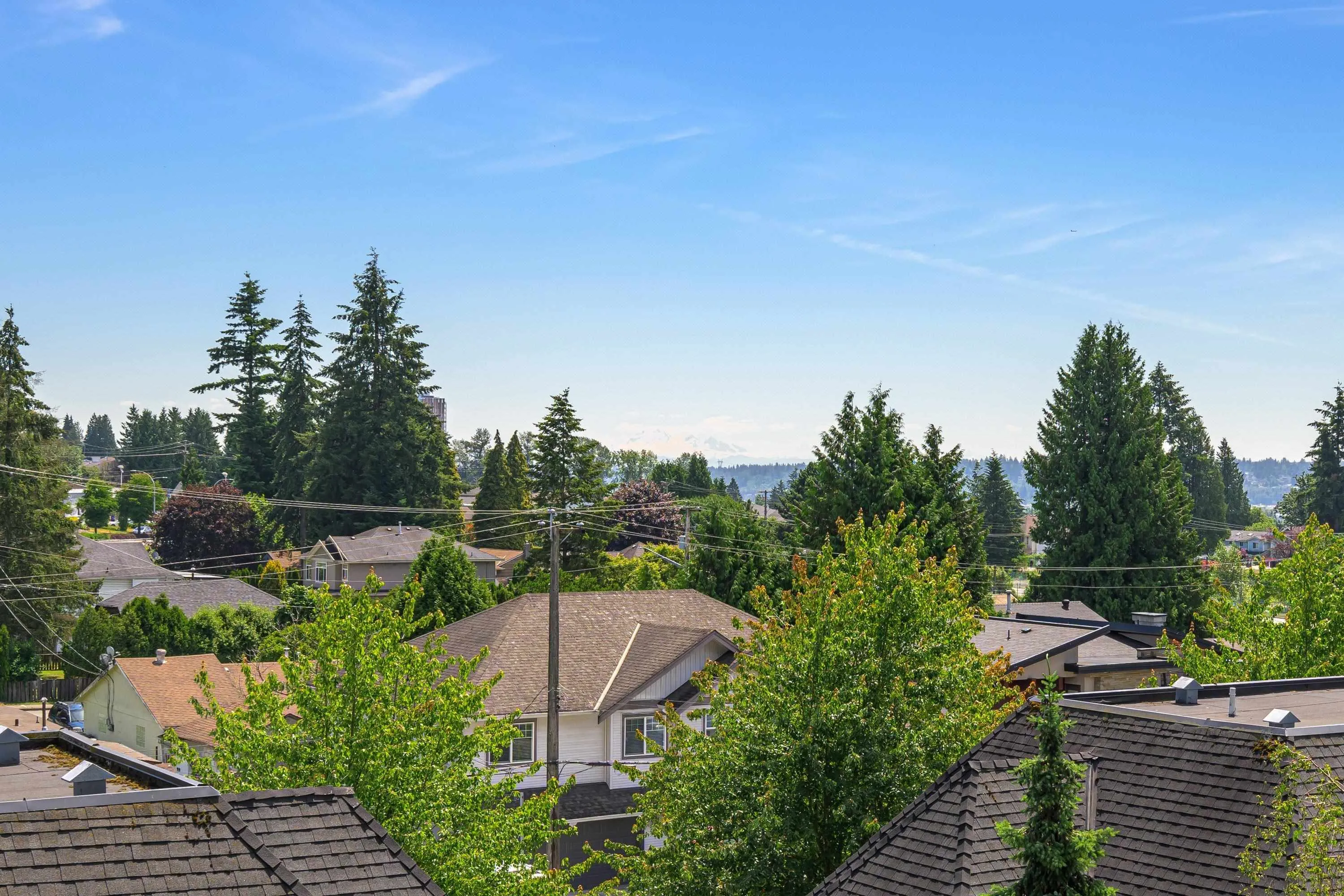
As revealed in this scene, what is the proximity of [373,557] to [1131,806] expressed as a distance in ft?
228

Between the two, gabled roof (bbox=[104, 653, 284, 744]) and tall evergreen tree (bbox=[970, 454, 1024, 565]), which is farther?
tall evergreen tree (bbox=[970, 454, 1024, 565])

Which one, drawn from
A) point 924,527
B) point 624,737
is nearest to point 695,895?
point 924,527

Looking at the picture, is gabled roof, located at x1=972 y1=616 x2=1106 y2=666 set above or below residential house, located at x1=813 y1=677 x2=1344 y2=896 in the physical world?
below

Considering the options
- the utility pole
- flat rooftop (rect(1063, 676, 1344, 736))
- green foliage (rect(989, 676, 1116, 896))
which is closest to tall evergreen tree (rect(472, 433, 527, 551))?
the utility pole

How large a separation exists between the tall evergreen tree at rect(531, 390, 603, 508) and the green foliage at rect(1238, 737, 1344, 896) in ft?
247

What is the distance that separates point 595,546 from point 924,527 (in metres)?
55.5

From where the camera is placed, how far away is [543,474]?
87750 millimetres

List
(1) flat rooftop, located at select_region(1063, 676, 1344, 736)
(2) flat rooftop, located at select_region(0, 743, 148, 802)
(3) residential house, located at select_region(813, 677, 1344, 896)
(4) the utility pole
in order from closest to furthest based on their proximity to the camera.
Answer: (2) flat rooftop, located at select_region(0, 743, 148, 802) < (3) residential house, located at select_region(813, 677, 1344, 896) < (1) flat rooftop, located at select_region(1063, 676, 1344, 736) < (4) the utility pole

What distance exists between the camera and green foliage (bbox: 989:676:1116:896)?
924cm

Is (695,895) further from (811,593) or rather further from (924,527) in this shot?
(924,527)

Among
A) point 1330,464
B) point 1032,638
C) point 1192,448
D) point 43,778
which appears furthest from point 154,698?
point 1192,448

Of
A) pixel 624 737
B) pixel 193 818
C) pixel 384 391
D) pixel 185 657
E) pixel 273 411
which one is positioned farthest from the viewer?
pixel 273 411

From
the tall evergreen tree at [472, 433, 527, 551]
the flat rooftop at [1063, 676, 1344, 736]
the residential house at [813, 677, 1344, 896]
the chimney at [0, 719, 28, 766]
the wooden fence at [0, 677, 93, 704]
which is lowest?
the wooden fence at [0, 677, 93, 704]

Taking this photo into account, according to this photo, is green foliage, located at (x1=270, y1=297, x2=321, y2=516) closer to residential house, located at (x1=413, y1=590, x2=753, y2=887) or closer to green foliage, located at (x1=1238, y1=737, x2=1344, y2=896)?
residential house, located at (x1=413, y1=590, x2=753, y2=887)
